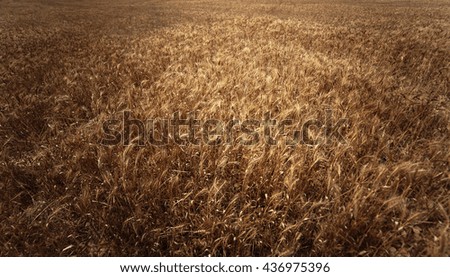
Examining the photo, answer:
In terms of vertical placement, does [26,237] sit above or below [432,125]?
below

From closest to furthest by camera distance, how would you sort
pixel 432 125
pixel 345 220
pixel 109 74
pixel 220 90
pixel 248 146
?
pixel 345 220 → pixel 248 146 → pixel 432 125 → pixel 220 90 → pixel 109 74

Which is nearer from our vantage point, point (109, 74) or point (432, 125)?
point (432, 125)

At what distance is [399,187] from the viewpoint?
2.26 m

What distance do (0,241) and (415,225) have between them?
2.79m

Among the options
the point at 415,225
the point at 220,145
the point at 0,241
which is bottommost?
the point at 0,241

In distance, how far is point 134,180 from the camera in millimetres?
2252

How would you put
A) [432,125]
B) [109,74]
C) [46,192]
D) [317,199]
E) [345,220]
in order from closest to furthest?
1. [345,220]
2. [317,199]
3. [46,192]
4. [432,125]
5. [109,74]

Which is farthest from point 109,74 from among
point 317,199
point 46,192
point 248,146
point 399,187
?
point 399,187

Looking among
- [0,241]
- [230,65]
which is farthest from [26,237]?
[230,65]

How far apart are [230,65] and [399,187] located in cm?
356
